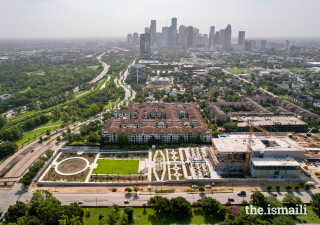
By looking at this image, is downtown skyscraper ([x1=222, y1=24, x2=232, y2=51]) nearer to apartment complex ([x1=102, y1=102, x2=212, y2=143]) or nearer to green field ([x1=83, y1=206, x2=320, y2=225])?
apartment complex ([x1=102, y1=102, x2=212, y2=143])

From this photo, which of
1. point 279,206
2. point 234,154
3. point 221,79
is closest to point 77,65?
point 221,79

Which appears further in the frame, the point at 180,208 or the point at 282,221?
the point at 180,208

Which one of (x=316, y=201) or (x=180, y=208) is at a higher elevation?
(x=316, y=201)

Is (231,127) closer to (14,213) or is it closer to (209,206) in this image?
(209,206)

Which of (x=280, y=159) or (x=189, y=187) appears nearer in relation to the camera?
(x=189, y=187)

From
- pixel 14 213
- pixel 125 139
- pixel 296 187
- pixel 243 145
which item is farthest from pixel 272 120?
pixel 14 213

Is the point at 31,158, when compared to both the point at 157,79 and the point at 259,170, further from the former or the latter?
the point at 157,79

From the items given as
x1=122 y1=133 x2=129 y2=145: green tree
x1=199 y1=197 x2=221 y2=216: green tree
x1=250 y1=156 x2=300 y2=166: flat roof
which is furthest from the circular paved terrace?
x1=250 y1=156 x2=300 y2=166: flat roof
